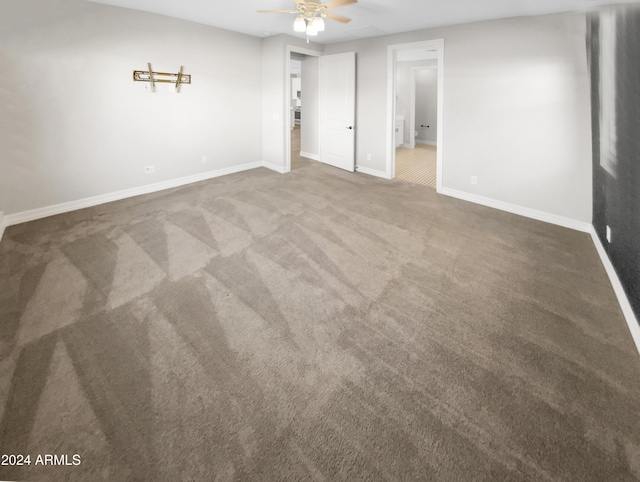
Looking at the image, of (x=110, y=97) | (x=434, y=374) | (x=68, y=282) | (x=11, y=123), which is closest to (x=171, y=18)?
(x=110, y=97)

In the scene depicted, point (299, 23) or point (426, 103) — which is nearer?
point (299, 23)

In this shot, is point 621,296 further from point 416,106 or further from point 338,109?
point 416,106

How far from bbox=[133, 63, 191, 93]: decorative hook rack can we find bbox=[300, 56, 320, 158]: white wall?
3.00 meters

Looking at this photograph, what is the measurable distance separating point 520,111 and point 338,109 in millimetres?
3421

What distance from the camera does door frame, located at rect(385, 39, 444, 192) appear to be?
16.0ft

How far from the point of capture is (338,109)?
6.60 metres

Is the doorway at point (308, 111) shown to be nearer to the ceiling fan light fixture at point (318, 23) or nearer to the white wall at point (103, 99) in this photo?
the white wall at point (103, 99)

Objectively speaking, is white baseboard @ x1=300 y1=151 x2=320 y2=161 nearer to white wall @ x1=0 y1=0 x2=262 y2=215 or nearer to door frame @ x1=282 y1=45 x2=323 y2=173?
door frame @ x1=282 y1=45 x2=323 y2=173

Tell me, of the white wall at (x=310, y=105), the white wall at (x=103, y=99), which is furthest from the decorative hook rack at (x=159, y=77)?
the white wall at (x=310, y=105)

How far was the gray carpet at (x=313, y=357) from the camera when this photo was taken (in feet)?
4.50

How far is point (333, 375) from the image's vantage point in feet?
5.90

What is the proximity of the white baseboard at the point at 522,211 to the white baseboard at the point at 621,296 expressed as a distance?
59 cm

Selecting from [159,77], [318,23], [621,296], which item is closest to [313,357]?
[621,296]

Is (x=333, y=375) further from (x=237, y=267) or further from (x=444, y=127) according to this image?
(x=444, y=127)
